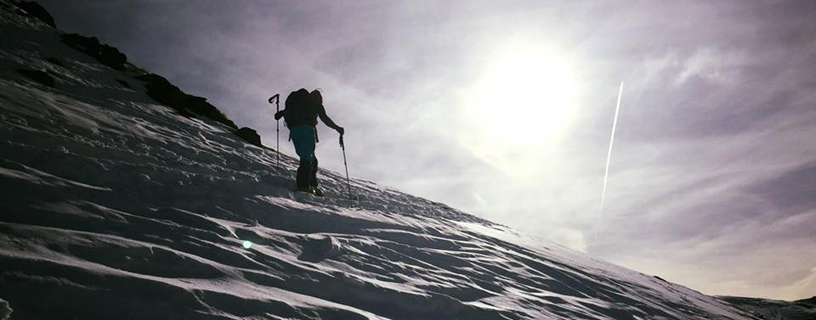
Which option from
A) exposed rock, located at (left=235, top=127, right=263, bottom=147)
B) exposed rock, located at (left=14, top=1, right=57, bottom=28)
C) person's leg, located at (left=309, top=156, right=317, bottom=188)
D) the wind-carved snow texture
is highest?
exposed rock, located at (left=14, top=1, right=57, bottom=28)

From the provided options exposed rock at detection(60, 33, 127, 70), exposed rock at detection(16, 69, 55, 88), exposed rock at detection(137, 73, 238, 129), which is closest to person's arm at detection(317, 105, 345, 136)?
exposed rock at detection(16, 69, 55, 88)

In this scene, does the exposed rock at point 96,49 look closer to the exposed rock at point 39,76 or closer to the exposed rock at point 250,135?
the exposed rock at point 250,135

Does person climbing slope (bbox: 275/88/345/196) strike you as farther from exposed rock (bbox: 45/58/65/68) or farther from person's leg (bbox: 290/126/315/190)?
exposed rock (bbox: 45/58/65/68)

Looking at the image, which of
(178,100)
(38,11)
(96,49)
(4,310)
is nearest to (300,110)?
(4,310)

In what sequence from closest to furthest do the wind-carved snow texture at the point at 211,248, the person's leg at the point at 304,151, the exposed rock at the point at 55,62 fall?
the wind-carved snow texture at the point at 211,248 → the person's leg at the point at 304,151 → the exposed rock at the point at 55,62

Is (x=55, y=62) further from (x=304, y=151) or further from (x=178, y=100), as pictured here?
(x=304, y=151)

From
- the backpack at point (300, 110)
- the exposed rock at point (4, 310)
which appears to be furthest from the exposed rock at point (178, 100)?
the exposed rock at point (4, 310)

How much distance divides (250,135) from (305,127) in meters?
7.96

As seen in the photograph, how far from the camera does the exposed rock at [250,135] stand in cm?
1520

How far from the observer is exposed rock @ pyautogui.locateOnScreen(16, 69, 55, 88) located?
9.86 meters

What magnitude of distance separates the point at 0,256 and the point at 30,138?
4403 millimetres

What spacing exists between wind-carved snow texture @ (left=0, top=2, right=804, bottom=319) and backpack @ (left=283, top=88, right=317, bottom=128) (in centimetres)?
133

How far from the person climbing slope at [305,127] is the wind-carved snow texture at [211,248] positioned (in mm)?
435

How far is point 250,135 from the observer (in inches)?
611
